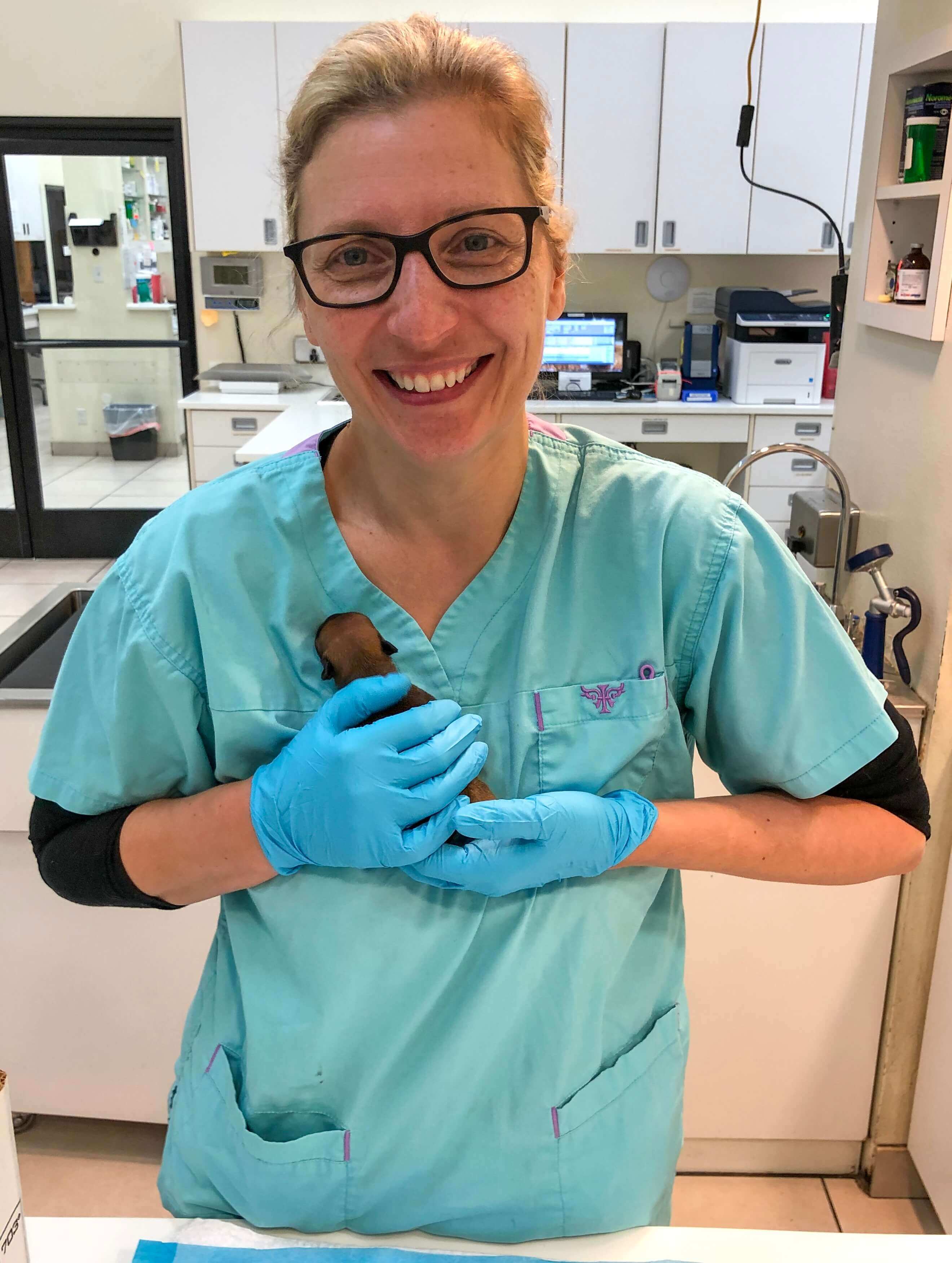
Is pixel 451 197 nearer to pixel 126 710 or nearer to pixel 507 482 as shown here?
pixel 507 482

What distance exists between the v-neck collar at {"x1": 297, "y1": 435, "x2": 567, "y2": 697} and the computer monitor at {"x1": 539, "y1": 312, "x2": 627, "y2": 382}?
14.3 feet

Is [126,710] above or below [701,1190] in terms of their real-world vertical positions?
above

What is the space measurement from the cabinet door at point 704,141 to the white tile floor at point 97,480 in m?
2.88

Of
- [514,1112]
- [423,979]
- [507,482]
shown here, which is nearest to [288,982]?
[423,979]

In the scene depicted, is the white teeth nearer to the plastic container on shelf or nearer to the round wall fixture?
the round wall fixture

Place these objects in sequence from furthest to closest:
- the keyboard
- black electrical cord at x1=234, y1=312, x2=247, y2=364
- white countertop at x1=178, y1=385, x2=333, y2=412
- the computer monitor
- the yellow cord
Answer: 1. black electrical cord at x1=234, y1=312, x2=247, y2=364
2. the computer monitor
3. the keyboard
4. white countertop at x1=178, y1=385, x2=333, y2=412
5. the yellow cord

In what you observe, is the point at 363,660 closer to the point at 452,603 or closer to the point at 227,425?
the point at 452,603

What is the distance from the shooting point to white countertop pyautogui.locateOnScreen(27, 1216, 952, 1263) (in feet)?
2.99

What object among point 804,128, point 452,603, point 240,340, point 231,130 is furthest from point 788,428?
point 452,603

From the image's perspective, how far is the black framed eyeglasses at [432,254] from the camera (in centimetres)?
84

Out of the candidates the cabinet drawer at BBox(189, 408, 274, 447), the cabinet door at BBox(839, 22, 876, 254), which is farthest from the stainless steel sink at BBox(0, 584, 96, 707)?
the cabinet door at BBox(839, 22, 876, 254)

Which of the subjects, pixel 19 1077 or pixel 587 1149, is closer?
pixel 587 1149

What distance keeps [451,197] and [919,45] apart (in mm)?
1424

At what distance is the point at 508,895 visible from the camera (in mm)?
934
